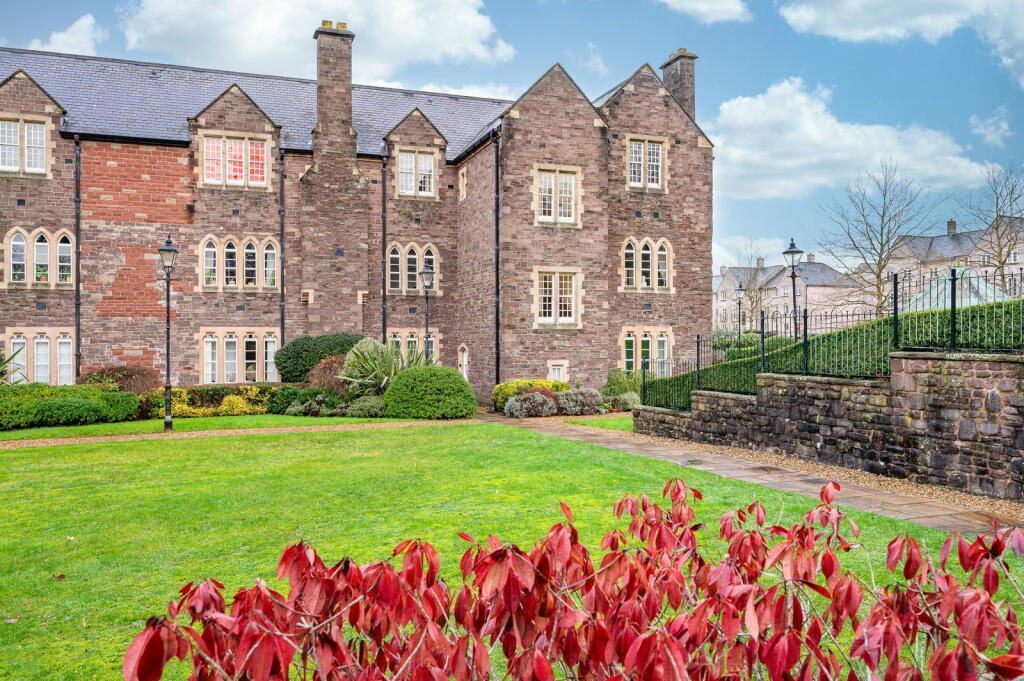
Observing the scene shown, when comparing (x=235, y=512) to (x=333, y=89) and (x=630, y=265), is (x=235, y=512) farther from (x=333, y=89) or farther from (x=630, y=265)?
(x=333, y=89)

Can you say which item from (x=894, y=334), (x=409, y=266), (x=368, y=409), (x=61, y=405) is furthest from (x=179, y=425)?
(x=894, y=334)

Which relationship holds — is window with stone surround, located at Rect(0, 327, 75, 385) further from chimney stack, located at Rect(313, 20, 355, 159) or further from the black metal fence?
the black metal fence

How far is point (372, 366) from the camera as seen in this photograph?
930 inches

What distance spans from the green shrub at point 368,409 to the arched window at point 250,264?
9382 millimetres

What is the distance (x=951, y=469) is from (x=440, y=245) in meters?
22.9

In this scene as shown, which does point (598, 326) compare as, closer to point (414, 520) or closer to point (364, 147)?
point (364, 147)

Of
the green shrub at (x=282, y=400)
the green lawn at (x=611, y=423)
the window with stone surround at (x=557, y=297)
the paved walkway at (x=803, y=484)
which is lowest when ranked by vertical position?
the green lawn at (x=611, y=423)

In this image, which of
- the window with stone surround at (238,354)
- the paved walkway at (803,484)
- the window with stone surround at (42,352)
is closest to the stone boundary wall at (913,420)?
→ the paved walkway at (803,484)

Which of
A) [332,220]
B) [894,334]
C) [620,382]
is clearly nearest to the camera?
[894,334]

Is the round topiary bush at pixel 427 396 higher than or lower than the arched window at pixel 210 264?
lower

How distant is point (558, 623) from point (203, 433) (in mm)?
17573

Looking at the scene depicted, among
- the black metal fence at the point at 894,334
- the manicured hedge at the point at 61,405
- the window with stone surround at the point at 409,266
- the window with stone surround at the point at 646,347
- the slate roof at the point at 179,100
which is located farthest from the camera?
the window with stone surround at the point at 409,266

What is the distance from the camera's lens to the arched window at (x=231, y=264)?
2847cm

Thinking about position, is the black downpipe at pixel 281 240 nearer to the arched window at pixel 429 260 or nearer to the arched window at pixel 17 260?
the arched window at pixel 429 260
